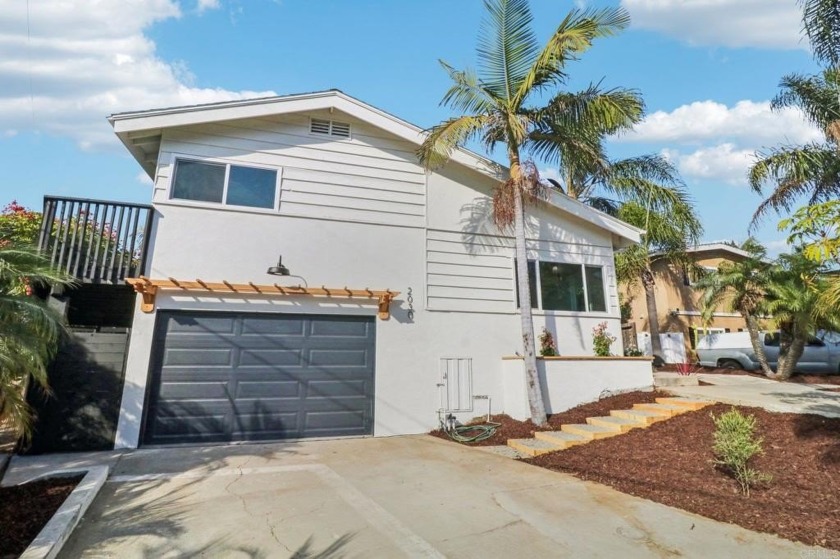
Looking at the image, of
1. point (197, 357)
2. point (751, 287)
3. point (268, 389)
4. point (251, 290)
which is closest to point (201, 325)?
point (197, 357)

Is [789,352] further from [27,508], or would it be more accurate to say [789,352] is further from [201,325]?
[27,508]

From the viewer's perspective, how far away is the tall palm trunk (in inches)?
302

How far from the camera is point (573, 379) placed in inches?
335

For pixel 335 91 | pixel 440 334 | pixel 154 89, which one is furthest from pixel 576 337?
pixel 154 89

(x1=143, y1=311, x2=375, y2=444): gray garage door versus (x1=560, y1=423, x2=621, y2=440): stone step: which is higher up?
(x1=143, y1=311, x2=375, y2=444): gray garage door

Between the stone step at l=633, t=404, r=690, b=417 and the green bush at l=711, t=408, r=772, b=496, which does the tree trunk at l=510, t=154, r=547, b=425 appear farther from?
the green bush at l=711, t=408, r=772, b=496

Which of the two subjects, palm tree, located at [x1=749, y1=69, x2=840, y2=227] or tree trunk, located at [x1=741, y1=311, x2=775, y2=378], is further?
tree trunk, located at [x1=741, y1=311, x2=775, y2=378]

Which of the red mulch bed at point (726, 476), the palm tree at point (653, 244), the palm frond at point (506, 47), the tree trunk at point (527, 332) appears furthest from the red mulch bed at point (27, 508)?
the palm tree at point (653, 244)

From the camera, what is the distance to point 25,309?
3.99 metres

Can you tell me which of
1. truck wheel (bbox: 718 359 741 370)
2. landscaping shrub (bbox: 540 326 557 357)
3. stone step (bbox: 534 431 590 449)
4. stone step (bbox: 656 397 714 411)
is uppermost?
landscaping shrub (bbox: 540 326 557 357)

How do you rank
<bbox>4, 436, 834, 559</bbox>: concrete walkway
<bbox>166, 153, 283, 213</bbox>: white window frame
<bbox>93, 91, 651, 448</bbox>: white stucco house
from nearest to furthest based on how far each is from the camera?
1. <bbox>4, 436, 834, 559</bbox>: concrete walkway
2. <bbox>93, 91, 651, 448</bbox>: white stucco house
3. <bbox>166, 153, 283, 213</bbox>: white window frame

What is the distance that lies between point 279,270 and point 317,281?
0.73 m

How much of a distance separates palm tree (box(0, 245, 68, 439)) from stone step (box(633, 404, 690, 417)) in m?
8.57

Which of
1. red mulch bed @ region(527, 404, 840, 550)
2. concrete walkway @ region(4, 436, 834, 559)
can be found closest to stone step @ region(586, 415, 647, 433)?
red mulch bed @ region(527, 404, 840, 550)
